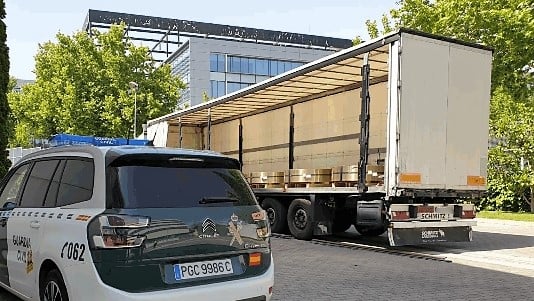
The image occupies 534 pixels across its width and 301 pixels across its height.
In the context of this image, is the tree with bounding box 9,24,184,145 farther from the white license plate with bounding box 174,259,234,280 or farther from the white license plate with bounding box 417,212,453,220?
the white license plate with bounding box 174,259,234,280

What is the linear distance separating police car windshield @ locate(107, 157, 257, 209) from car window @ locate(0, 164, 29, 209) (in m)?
1.86

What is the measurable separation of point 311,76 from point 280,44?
58797mm

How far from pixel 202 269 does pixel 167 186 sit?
67cm

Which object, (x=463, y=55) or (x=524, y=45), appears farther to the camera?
(x=524, y=45)

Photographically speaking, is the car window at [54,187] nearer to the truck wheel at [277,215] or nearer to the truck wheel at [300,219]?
the truck wheel at [300,219]

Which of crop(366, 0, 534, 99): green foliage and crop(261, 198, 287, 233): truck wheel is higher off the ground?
crop(366, 0, 534, 99): green foliage

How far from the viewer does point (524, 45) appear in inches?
809

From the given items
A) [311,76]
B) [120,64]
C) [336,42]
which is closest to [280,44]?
[336,42]

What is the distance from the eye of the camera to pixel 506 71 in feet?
70.5

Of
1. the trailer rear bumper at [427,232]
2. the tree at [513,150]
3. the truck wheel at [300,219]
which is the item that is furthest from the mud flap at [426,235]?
the tree at [513,150]

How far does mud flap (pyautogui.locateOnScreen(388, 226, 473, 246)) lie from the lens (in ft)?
31.7

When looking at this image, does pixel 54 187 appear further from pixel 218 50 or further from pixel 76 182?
pixel 218 50

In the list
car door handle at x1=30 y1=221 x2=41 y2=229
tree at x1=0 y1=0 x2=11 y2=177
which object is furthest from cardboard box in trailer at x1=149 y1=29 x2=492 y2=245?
tree at x1=0 y1=0 x2=11 y2=177

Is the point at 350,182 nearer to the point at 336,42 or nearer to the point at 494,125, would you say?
the point at 494,125
